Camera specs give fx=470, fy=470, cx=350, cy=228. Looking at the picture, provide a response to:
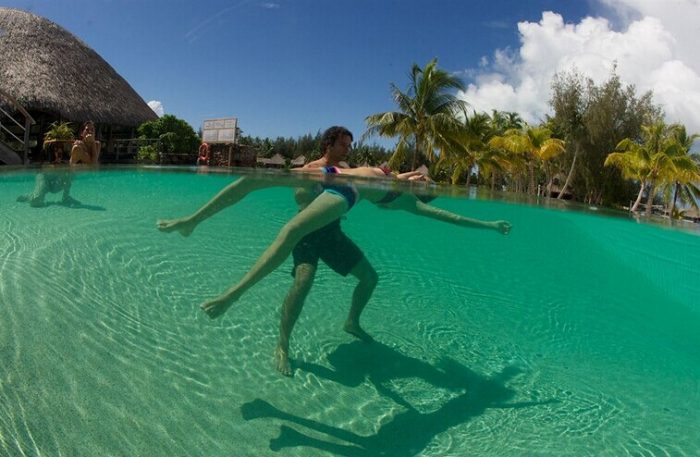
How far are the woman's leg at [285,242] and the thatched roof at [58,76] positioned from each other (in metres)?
27.6

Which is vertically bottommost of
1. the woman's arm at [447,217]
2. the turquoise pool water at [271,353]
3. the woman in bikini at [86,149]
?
the turquoise pool water at [271,353]

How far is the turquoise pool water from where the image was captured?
2.67 metres

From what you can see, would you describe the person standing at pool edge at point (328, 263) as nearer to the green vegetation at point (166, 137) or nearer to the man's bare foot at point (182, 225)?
the man's bare foot at point (182, 225)

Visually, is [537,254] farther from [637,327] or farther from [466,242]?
[637,327]

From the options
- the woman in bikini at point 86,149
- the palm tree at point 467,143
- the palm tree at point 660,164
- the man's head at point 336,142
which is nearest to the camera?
the man's head at point 336,142

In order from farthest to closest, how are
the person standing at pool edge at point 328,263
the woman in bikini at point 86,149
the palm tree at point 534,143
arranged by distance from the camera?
the palm tree at point 534,143 < the woman in bikini at point 86,149 < the person standing at pool edge at point 328,263

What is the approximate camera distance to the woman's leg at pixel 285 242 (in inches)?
110

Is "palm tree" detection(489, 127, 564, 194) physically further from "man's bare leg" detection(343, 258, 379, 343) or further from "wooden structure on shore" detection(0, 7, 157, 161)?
"man's bare leg" detection(343, 258, 379, 343)

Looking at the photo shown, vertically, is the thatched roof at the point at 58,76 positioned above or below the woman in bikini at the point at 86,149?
above

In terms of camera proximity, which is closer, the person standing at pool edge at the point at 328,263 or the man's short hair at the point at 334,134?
the person standing at pool edge at the point at 328,263

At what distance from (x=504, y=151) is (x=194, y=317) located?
33.5m

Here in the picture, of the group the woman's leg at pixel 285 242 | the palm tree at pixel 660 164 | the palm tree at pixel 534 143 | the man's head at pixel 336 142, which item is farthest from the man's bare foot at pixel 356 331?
the palm tree at pixel 534 143

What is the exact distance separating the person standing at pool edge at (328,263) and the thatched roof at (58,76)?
89.3 feet

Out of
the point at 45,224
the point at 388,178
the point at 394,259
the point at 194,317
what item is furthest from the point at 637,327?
the point at 45,224
